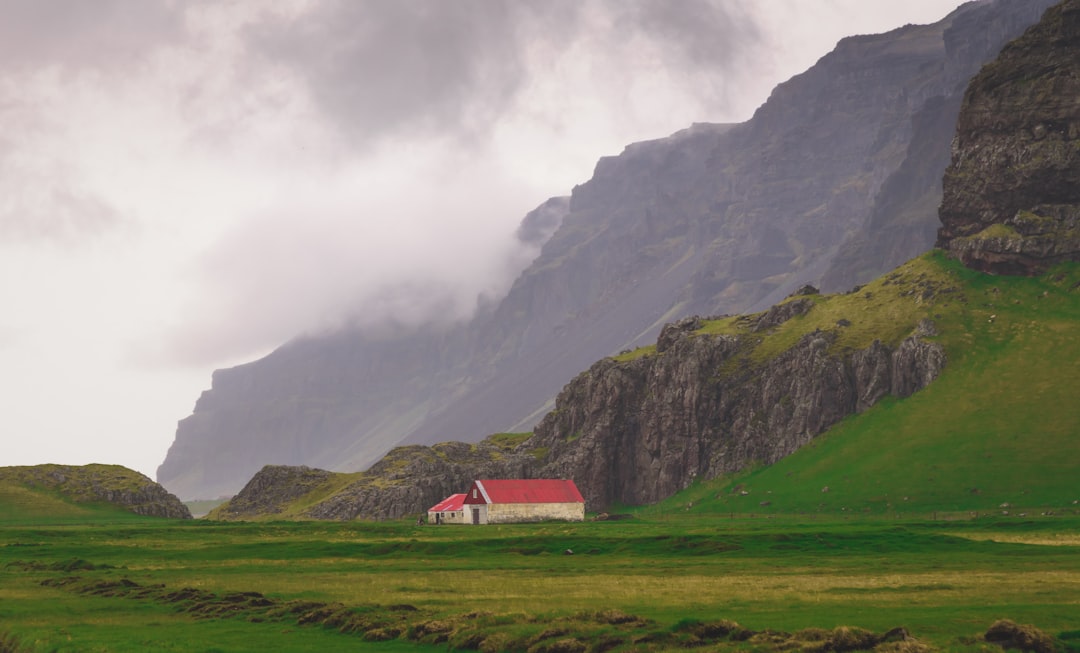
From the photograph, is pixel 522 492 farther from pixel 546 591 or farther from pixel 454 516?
pixel 546 591

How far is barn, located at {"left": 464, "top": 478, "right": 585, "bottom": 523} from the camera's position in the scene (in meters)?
177

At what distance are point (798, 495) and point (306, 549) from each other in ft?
341

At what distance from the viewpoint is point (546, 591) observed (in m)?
61.0

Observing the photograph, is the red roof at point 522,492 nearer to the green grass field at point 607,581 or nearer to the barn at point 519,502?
the barn at point 519,502

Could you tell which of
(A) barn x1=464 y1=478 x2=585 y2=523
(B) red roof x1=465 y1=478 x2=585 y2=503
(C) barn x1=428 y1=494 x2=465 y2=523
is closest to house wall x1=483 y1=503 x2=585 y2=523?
(A) barn x1=464 y1=478 x2=585 y2=523

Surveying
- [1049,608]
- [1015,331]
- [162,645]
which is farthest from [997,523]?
[162,645]

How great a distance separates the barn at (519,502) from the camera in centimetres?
17662

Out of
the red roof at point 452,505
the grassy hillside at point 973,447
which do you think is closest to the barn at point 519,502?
the red roof at point 452,505

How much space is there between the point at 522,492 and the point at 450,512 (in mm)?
15215

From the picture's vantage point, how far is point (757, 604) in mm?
52312

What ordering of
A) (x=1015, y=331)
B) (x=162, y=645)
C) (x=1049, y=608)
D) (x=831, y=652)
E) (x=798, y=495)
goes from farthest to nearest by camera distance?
(x=1015, y=331) → (x=798, y=495) → (x=1049, y=608) → (x=162, y=645) → (x=831, y=652)

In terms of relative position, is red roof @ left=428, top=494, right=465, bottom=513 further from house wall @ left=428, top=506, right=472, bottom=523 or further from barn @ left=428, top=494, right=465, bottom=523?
house wall @ left=428, top=506, right=472, bottom=523

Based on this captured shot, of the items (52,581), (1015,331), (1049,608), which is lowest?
(1049,608)

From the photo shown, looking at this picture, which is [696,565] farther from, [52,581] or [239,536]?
[239,536]
